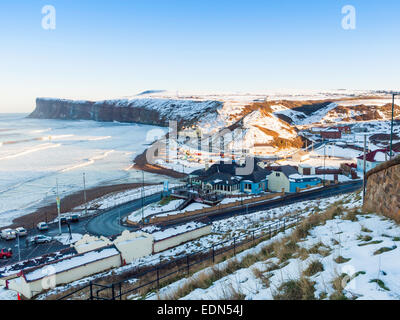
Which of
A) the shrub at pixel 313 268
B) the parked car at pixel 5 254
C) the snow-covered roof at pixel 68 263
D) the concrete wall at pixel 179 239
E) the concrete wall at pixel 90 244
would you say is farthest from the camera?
the parked car at pixel 5 254

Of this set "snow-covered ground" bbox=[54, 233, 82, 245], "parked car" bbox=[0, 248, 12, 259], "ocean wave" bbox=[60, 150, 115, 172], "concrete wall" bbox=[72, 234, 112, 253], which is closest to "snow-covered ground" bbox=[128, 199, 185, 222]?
"snow-covered ground" bbox=[54, 233, 82, 245]

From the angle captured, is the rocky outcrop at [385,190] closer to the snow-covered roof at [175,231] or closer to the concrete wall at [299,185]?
the snow-covered roof at [175,231]

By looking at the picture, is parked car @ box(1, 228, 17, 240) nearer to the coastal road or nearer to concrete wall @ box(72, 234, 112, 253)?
the coastal road

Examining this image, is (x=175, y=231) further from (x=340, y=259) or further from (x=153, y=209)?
(x=340, y=259)

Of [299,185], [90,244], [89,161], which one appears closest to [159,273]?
[90,244]

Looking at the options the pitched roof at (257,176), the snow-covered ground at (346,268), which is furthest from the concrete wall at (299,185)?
the snow-covered ground at (346,268)

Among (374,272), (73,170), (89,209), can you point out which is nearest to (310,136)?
(73,170)

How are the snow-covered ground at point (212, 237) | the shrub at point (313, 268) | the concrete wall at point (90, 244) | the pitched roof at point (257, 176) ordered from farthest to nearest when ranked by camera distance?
the pitched roof at point (257, 176) → the concrete wall at point (90, 244) → the snow-covered ground at point (212, 237) → the shrub at point (313, 268)

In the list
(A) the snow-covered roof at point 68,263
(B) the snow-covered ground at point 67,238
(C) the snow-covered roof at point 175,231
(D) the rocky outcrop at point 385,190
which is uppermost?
(D) the rocky outcrop at point 385,190
